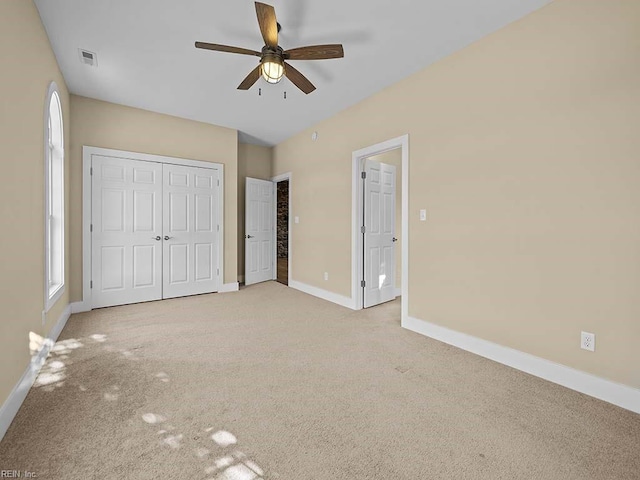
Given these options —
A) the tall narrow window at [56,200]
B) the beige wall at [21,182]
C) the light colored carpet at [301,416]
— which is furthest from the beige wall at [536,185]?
the tall narrow window at [56,200]

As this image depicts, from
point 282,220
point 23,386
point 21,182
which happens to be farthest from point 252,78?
point 282,220

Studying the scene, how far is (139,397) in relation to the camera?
192cm

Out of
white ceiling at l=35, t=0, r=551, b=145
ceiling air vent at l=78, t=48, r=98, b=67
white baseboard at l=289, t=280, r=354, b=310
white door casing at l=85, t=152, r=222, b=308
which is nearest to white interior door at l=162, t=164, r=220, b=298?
white door casing at l=85, t=152, r=222, b=308

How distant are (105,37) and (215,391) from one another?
10.5 feet

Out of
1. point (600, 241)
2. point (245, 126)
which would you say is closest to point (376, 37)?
point (600, 241)

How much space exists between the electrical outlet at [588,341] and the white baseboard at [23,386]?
11.6ft

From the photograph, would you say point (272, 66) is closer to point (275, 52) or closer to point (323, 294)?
point (275, 52)

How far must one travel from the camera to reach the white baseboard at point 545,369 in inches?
73.1

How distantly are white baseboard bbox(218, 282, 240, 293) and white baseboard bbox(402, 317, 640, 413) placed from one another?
11.0 ft

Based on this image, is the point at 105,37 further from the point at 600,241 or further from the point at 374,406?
the point at 600,241

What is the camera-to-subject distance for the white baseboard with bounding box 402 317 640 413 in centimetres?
186

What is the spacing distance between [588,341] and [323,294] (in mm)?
3196

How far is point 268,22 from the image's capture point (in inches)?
80.7

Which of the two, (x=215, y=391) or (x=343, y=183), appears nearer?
(x=215, y=391)
